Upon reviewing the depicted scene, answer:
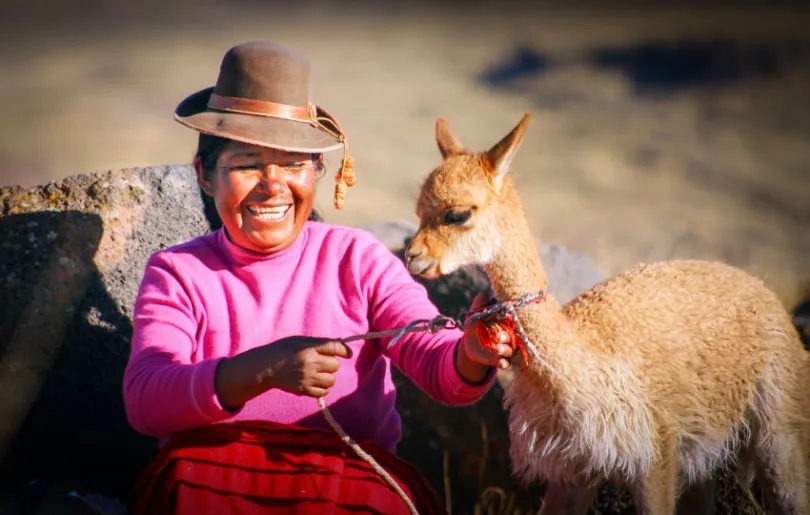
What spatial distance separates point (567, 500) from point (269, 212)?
53.4 inches

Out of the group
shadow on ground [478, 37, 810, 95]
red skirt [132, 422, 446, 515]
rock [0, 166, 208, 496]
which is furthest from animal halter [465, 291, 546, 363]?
shadow on ground [478, 37, 810, 95]

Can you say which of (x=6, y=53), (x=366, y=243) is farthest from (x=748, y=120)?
(x=6, y=53)

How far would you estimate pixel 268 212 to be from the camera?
2.82 m

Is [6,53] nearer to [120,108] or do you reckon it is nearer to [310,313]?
[120,108]

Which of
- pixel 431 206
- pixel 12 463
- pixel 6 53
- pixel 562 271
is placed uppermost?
pixel 6 53

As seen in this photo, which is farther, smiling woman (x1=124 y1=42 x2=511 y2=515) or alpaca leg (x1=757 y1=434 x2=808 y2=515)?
alpaca leg (x1=757 y1=434 x2=808 y2=515)

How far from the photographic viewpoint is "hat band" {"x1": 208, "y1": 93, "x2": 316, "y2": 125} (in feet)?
9.02

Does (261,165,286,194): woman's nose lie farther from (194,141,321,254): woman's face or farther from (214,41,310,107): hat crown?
(214,41,310,107): hat crown

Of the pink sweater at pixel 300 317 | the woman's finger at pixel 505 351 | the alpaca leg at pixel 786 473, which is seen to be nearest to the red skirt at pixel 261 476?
the pink sweater at pixel 300 317

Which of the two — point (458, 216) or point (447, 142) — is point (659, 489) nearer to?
point (458, 216)

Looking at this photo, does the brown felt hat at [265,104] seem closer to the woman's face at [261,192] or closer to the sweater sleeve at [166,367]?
the woman's face at [261,192]

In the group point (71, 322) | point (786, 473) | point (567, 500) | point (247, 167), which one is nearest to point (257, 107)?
point (247, 167)

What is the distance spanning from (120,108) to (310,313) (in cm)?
723

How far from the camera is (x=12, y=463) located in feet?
10.7
